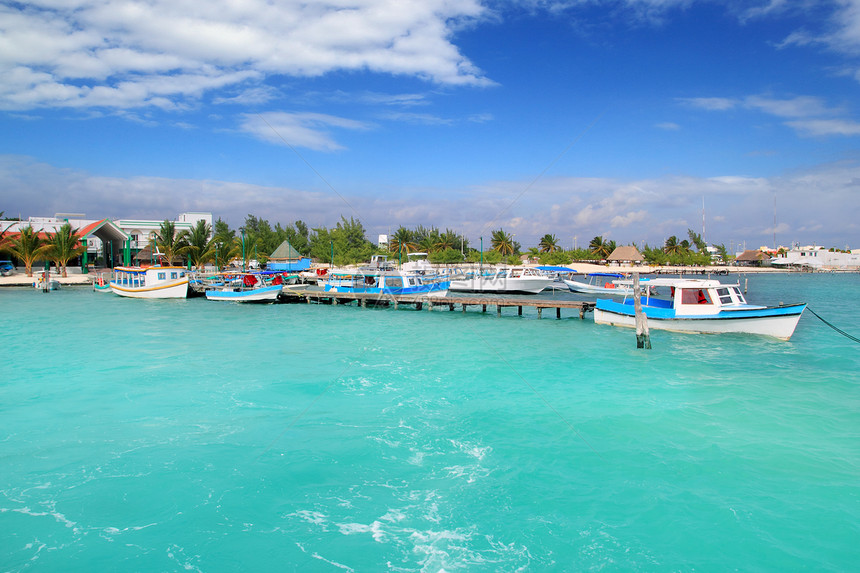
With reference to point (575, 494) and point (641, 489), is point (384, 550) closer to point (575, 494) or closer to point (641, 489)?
point (575, 494)

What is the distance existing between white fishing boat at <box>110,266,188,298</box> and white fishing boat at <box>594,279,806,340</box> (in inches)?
1433

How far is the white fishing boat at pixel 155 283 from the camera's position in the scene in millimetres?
43125

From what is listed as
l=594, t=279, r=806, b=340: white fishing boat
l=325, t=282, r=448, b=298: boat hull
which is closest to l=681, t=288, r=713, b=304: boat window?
l=594, t=279, r=806, b=340: white fishing boat

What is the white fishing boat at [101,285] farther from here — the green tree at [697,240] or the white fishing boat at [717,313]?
the green tree at [697,240]

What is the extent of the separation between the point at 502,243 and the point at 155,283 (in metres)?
75.1

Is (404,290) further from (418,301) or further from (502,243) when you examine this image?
(502,243)

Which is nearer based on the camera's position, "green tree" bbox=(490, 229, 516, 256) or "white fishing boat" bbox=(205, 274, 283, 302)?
"white fishing boat" bbox=(205, 274, 283, 302)

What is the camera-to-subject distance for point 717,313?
25938 mm

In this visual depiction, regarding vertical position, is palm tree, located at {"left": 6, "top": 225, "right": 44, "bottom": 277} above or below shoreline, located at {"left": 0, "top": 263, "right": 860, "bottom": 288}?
above

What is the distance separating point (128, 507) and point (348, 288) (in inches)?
1400

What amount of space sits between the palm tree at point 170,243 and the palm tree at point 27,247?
1163 centimetres

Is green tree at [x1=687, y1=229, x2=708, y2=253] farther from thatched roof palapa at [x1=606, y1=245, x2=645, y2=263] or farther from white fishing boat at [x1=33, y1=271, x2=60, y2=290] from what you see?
white fishing boat at [x1=33, y1=271, x2=60, y2=290]

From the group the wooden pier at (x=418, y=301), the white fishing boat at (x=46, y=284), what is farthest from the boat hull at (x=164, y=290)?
the white fishing boat at (x=46, y=284)

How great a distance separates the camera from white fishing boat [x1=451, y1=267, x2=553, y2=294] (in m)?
53.0
